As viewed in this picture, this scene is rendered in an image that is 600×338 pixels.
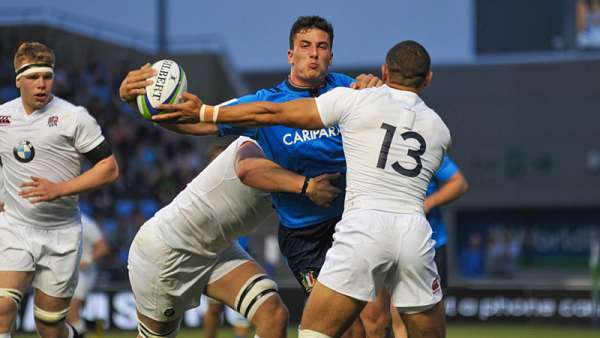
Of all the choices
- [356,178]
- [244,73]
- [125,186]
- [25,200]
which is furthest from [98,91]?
[356,178]

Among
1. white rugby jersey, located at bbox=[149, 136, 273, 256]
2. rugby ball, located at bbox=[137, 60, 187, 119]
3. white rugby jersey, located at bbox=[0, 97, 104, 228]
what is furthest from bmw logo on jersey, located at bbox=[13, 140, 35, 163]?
rugby ball, located at bbox=[137, 60, 187, 119]

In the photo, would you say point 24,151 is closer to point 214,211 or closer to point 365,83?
point 214,211

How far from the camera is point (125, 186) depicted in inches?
1067

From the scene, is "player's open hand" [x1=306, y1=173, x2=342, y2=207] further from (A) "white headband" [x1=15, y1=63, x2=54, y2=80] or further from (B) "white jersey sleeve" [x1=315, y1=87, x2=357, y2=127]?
(A) "white headband" [x1=15, y1=63, x2=54, y2=80]

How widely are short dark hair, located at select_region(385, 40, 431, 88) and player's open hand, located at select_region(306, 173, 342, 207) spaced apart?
814 millimetres

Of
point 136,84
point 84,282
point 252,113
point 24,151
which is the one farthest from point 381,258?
point 84,282

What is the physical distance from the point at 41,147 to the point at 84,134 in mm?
346

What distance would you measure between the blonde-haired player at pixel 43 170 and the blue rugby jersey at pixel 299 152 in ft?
5.12

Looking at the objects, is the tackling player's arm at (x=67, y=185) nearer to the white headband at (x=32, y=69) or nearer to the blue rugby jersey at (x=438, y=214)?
the white headband at (x=32, y=69)

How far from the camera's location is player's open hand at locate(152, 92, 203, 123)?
6.88m

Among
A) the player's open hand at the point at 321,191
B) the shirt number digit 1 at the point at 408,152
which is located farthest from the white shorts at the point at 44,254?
the shirt number digit 1 at the point at 408,152

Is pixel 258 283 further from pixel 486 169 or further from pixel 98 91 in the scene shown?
pixel 486 169

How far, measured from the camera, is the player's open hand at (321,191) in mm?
7129

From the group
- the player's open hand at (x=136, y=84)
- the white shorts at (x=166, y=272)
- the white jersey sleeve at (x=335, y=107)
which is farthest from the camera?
the white shorts at (x=166, y=272)
